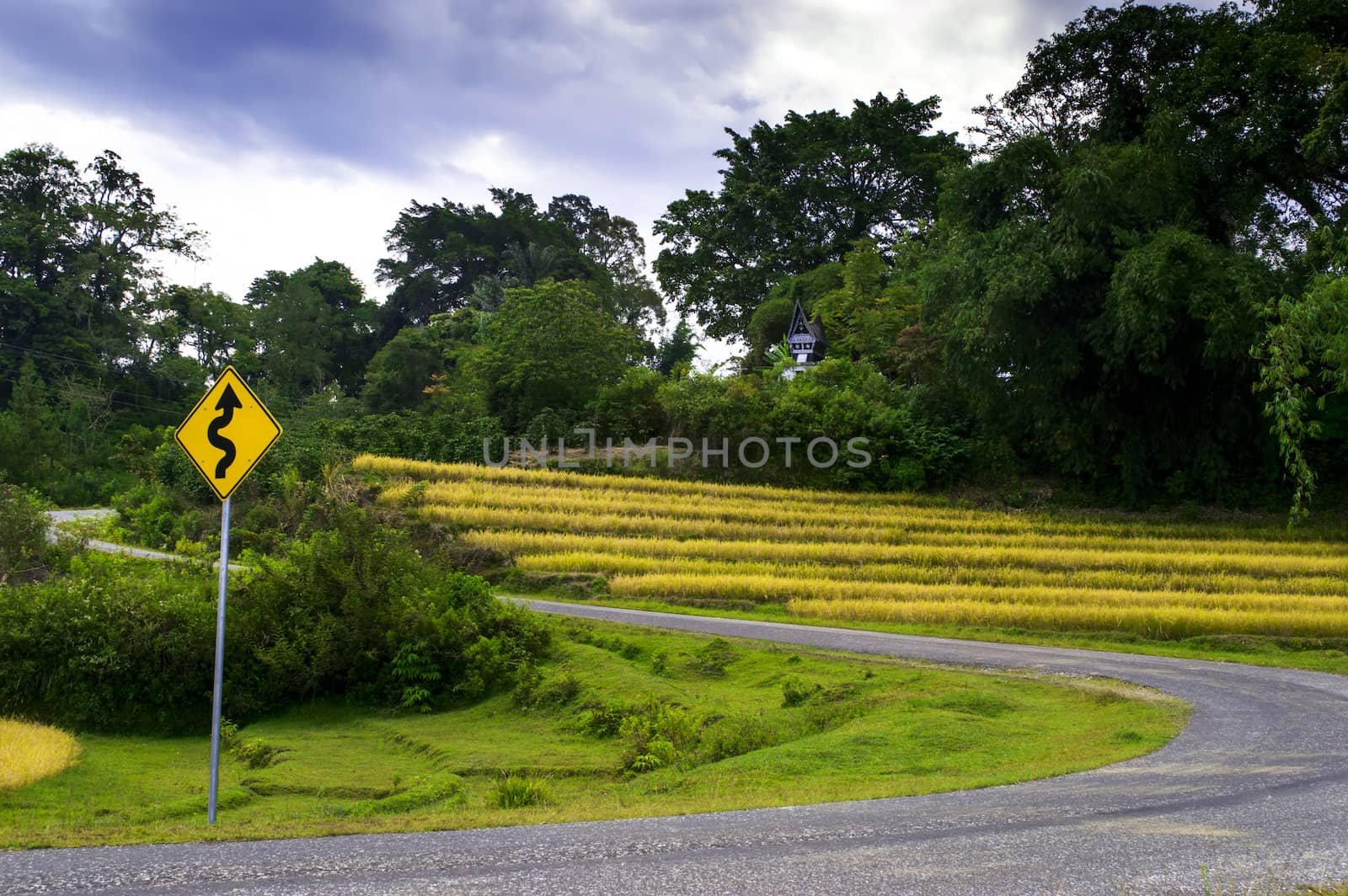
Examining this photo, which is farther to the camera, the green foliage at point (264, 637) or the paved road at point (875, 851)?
the green foliage at point (264, 637)

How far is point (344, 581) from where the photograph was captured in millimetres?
16391

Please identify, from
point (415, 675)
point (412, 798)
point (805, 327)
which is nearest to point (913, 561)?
point (415, 675)

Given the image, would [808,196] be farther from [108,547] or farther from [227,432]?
[227,432]

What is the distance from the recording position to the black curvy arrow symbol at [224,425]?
9.18m

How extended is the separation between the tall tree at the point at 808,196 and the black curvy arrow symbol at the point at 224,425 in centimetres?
5269

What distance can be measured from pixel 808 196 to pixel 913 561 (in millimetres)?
38726

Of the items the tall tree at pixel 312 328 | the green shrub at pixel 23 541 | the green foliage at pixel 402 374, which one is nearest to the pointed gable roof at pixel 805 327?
the green foliage at pixel 402 374

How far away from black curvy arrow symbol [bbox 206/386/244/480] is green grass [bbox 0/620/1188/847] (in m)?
3.27

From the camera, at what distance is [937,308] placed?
36906 mm

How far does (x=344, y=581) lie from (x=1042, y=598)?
14.9 metres

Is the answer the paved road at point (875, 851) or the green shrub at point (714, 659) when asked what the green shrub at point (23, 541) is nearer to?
the green shrub at point (714, 659)

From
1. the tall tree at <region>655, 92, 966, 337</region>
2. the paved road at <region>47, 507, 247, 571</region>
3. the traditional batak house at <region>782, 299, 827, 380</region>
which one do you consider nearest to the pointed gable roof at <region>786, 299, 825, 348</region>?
the traditional batak house at <region>782, 299, 827, 380</region>

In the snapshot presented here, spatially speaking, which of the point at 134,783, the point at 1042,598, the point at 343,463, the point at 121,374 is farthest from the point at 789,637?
the point at 121,374

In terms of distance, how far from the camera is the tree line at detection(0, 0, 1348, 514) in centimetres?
3073
